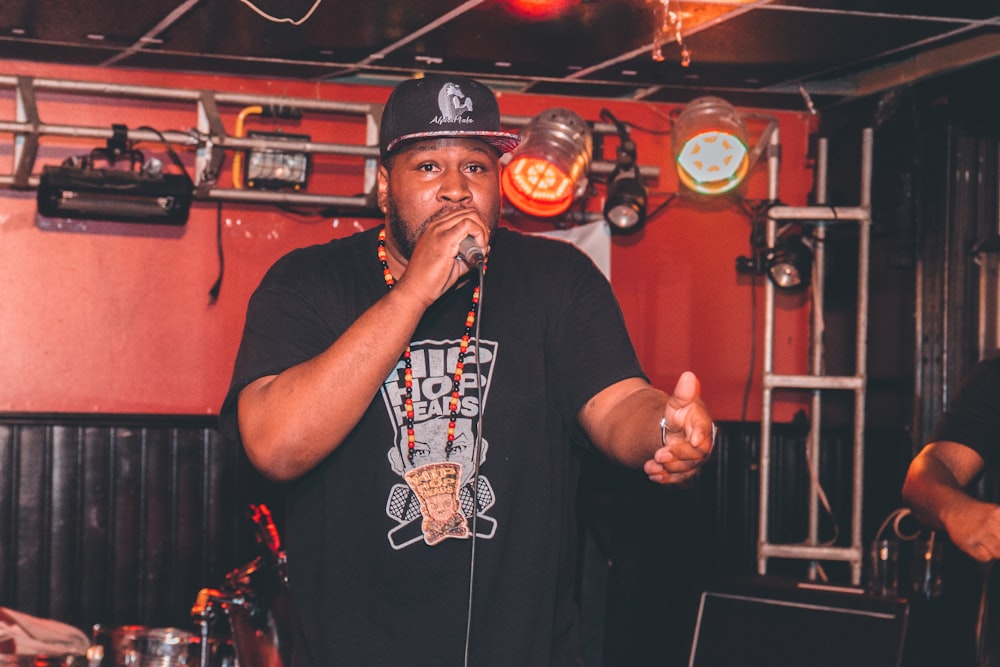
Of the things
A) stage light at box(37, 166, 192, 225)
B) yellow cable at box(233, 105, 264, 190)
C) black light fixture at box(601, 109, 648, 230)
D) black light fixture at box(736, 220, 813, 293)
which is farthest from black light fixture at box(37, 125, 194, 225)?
black light fixture at box(736, 220, 813, 293)

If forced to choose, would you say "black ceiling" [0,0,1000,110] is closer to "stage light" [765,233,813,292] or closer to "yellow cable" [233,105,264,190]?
"yellow cable" [233,105,264,190]

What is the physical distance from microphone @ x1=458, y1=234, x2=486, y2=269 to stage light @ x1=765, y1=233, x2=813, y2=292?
3527 millimetres

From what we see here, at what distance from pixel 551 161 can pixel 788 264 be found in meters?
1.21

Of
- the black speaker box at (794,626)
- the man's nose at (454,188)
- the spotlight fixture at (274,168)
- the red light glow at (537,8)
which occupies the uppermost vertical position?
the red light glow at (537,8)

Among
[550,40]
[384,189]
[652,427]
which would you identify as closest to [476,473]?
[652,427]

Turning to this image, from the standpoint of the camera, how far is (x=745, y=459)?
5582mm

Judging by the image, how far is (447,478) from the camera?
6.13ft

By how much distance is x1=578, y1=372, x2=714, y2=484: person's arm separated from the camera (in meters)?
1.58

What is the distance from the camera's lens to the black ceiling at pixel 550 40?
396cm

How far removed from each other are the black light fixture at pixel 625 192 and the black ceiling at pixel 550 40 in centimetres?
33

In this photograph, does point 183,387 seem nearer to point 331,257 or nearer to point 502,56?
point 502,56

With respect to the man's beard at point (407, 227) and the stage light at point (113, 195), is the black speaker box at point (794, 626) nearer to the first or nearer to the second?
the man's beard at point (407, 227)

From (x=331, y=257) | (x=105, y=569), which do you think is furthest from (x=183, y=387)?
(x=331, y=257)

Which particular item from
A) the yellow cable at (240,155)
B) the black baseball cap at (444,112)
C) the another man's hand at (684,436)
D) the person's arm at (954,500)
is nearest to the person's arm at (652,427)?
the another man's hand at (684,436)
